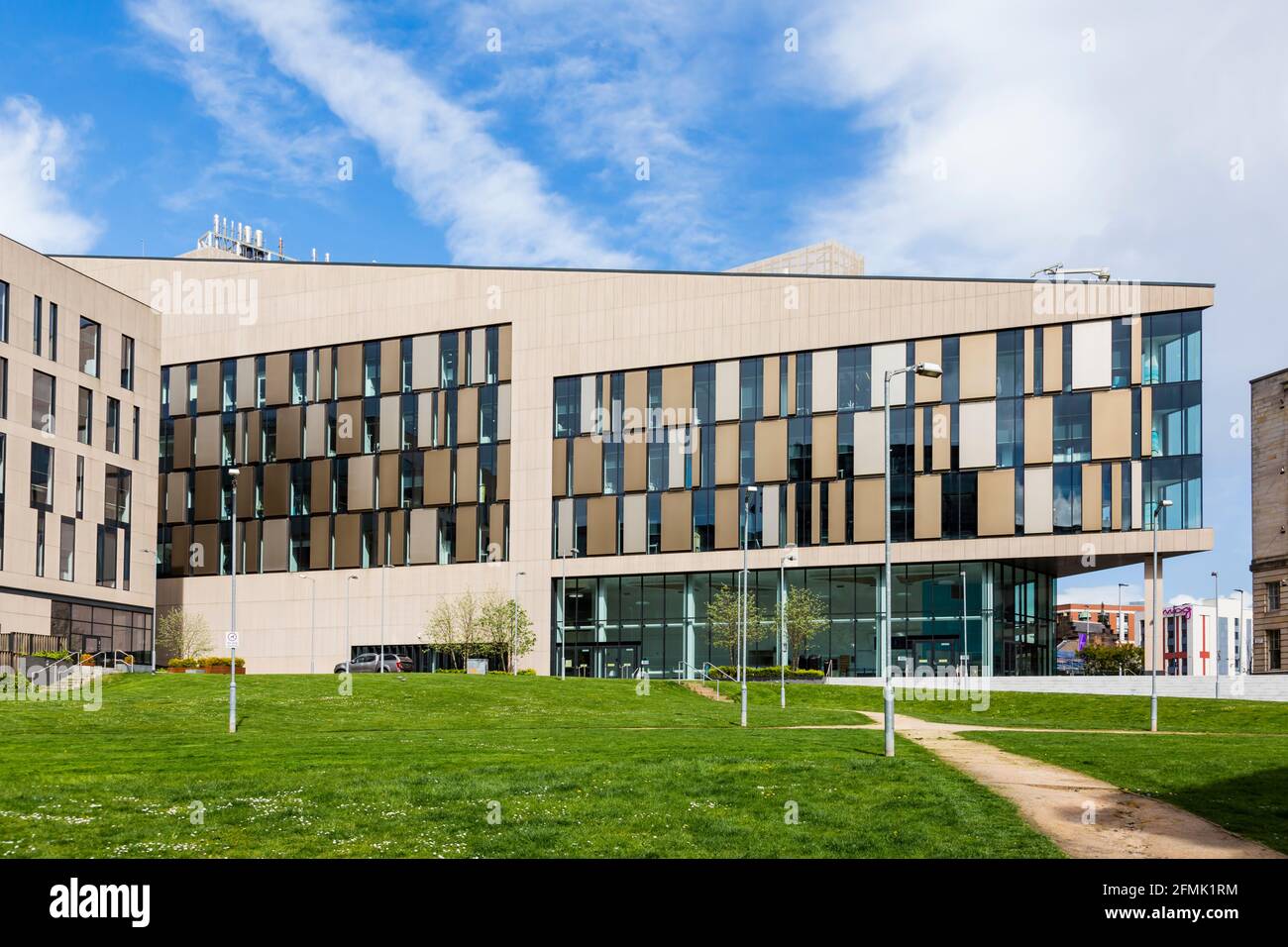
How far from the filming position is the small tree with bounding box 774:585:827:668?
80.8 m

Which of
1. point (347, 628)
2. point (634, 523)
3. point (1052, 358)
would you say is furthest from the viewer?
point (347, 628)

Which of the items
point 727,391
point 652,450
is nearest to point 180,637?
point 652,450

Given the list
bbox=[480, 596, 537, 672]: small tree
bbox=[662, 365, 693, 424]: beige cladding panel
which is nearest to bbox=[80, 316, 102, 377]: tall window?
bbox=[480, 596, 537, 672]: small tree

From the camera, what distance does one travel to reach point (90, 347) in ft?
265

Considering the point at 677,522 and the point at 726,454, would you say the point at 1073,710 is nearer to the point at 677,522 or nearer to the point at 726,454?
the point at 726,454

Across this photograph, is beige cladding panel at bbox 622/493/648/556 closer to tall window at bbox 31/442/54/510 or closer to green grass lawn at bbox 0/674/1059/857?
tall window at bbox 31/442/54/510

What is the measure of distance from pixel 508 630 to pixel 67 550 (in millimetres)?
27151

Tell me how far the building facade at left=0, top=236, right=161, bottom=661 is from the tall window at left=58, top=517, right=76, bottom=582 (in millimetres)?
87

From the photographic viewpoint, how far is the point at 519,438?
9394 centimetres

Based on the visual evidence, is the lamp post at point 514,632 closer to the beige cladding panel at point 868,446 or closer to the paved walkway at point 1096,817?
the beige cladding panel at point 868,446

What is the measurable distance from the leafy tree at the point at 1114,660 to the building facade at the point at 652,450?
14.2ft
